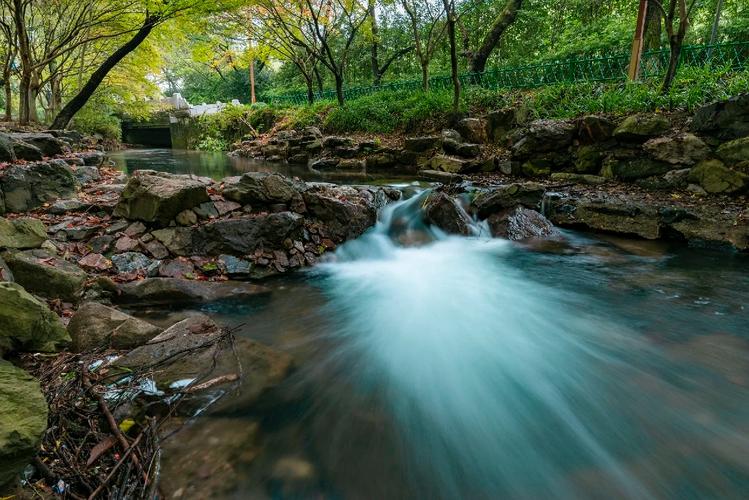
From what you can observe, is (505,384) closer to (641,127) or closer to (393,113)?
(641,127)

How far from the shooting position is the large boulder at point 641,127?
799cm

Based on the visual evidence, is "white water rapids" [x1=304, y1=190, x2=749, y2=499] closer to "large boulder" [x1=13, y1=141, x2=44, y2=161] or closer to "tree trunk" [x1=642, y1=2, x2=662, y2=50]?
"large boulder" [x1=13, y1=141, x2=44, y2=161]

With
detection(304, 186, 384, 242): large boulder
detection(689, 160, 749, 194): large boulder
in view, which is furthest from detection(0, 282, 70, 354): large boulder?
detection(689, 160, 749, 194): large boulder

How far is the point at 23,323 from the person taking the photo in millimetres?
2475

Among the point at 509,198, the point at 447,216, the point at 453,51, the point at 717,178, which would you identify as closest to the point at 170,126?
the point at 453,51

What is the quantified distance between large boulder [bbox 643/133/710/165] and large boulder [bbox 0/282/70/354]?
9419mm

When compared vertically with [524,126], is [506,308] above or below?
below

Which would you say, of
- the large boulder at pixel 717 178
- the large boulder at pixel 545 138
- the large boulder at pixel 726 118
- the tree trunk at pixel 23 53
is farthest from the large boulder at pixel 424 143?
the tree trunk at pixel 23 53

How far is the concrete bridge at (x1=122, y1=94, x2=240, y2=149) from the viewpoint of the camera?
26.5 m

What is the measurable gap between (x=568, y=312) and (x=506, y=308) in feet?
2.22

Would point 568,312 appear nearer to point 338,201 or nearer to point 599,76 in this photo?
point 338,201

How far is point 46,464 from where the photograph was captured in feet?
6.23

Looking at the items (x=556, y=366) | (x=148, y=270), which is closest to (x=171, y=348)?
(x=148, y=270)

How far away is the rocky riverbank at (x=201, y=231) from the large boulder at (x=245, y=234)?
20 mm
